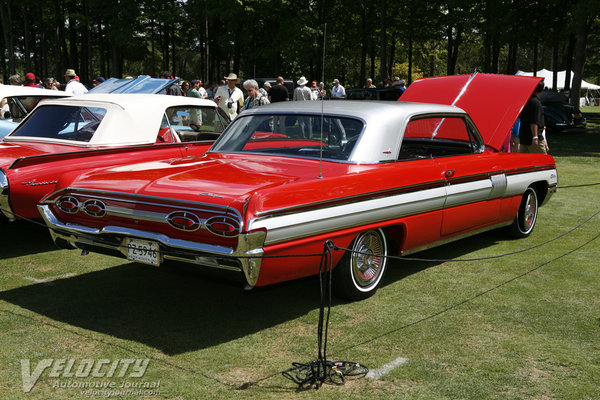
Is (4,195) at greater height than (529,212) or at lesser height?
greater

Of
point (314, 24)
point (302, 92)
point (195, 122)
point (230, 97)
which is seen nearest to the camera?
point (195, 122)

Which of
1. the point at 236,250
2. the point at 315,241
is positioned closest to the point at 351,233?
the point at 315,241

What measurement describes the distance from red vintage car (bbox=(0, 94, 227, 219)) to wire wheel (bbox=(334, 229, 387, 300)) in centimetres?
290

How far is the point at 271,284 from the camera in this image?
4.31m

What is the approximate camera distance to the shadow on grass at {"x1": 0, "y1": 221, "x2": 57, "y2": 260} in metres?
6.66

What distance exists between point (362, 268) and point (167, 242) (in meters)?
1.63

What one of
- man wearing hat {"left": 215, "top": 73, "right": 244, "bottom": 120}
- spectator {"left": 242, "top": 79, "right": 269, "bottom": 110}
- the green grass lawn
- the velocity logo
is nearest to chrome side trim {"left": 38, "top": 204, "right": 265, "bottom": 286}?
Answer: the green grass lawn

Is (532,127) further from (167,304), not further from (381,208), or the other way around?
(167,304)

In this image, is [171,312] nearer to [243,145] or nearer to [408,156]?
[243,145]

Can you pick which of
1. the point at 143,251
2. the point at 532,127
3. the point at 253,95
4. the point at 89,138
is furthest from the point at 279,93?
the point at 143,251

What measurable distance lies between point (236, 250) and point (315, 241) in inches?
24.8

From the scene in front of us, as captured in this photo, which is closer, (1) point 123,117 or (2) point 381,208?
(2) point 381,208

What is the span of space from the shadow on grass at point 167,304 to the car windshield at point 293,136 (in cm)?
108

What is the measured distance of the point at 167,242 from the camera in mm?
4254
